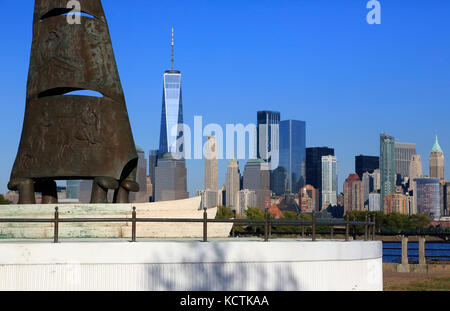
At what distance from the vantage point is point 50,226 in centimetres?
Result: 2059

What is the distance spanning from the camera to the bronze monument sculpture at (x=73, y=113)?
24000 mm

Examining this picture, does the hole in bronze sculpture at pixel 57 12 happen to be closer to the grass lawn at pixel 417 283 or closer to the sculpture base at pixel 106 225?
the sculpture base at pixel 106 225

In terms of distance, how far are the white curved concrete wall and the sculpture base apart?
12.4 feet

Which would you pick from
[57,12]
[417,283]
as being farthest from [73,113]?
[417,283]

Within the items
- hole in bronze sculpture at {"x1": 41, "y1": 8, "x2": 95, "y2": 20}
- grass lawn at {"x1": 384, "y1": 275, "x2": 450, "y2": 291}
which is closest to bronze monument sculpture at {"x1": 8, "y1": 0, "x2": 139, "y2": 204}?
hole in bronze sculpture at {"x1": 41, "y1": 8, "x2": 95, "y2": 20}

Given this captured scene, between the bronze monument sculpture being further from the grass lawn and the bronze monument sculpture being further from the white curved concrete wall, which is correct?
the grass lawn

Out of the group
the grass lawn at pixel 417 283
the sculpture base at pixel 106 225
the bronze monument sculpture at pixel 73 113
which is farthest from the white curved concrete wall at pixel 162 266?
the grass lawn at pixel 417 283

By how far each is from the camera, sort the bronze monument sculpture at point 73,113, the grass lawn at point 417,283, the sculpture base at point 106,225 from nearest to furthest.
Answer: the sculpture base at point 106,225, the bronze monument sculpture at point 73,113, the grass lawn at point 417,283

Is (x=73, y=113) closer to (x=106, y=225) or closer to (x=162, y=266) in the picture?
(x=106, y=225)

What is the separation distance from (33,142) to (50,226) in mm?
4770

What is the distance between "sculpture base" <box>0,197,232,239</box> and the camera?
67.5ft

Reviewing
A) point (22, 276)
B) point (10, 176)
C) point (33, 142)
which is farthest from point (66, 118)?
point (22, 276)

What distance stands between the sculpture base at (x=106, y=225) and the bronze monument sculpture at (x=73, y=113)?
2.47 meters
